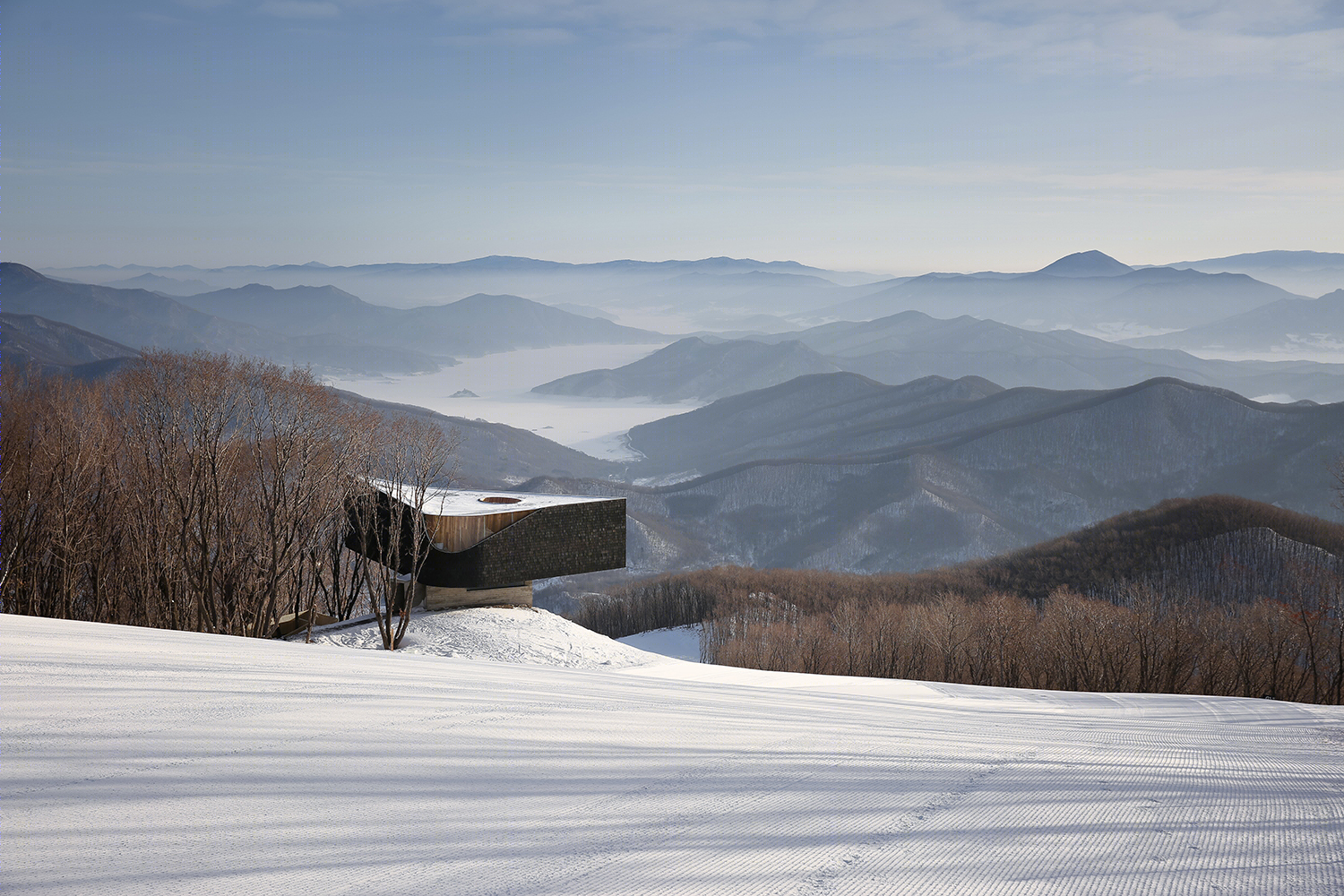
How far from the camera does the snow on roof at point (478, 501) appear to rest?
20.5 meters

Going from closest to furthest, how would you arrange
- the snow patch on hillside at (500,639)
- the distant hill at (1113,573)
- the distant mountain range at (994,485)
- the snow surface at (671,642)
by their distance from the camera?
the snow patch on hillside at (500,639) < the snow surface at (671,642) < the distant hill at (1113,573) < the distant mountain range at (994,485)

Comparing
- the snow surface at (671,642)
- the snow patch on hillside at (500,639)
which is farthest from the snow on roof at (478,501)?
the snow surface at (671,642)

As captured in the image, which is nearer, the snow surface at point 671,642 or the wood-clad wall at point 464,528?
the wood-clad wall at point 464,528

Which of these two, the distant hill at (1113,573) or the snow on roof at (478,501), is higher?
the snow on roof at (478,501)

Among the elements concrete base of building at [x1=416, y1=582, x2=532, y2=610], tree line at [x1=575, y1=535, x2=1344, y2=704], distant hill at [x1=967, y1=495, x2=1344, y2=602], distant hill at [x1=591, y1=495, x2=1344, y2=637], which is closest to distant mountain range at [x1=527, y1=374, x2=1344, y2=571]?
distant hill at [x1=591, y1=495, x2=1344, y2=637]

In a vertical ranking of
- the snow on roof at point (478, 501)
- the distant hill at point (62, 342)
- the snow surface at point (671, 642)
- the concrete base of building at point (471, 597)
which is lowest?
the snow surface at point (671, 642)

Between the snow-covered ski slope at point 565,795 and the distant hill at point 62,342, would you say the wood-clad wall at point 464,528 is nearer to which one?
the snow-covered ski slope at point 565,795

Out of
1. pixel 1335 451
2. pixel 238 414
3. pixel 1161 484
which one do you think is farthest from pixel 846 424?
pixel 238 414

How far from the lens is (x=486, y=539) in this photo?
20.5 metres

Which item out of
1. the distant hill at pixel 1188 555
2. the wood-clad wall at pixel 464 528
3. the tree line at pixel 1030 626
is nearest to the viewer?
the wood-clad wall at pixel 464 528

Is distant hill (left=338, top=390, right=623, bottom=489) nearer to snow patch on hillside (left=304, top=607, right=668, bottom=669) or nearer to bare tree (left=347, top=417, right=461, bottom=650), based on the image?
bare tree (left=347, top=417, right=461, bottom=650)

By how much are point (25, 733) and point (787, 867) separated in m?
3.89

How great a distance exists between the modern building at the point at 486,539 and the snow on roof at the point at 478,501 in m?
0.03

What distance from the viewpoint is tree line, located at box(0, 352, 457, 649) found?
809 inches
